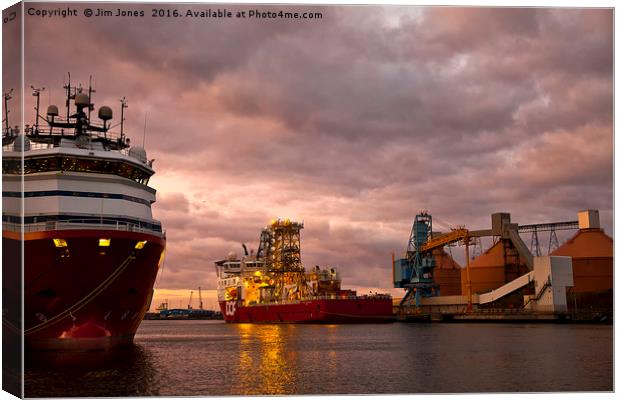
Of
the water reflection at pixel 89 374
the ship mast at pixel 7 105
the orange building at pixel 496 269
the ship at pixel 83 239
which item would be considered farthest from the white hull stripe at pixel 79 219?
the orange building at pixel 496 269

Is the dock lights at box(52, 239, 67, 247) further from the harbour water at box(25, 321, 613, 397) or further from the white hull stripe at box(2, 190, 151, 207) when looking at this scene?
the harbour water at box(25, 321, 613, 397)

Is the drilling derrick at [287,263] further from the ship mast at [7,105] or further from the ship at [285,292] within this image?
the ship mast at [7,105]

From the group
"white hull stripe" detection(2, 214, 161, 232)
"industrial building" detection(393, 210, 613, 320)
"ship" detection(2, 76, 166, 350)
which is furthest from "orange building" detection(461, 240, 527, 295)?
"white hull stripe" detection(2, 214, 161, 232)

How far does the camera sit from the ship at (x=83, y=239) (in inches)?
1030

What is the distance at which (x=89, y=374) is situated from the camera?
22.5 m

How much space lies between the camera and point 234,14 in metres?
17.9

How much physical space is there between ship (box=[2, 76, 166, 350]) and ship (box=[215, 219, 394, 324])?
4419 cm

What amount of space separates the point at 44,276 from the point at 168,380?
22.2 feet

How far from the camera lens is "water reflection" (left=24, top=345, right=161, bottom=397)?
1945 centimetres

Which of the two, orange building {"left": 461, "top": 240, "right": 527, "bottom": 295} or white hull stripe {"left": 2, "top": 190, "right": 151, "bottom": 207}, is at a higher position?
white hull stripe {"left": 2, "top": 190, "right": 151, "bottom": 207}

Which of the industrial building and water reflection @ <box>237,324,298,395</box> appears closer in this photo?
water reflection @ <box>237,324,298,395</box>

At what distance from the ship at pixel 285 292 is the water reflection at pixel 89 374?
47419 millimetres

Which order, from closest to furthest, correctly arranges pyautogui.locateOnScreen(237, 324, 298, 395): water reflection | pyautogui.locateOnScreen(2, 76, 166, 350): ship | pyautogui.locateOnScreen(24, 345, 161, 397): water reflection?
1. pyautogui.locateOnScreen(24, 345, 161, 397): water reflection
2. pyautogui.locateOnScreen(237, 324, 298, 395): water reflection
3. pyautogui.locateOnScreen(2, 76, 166, 350): ship

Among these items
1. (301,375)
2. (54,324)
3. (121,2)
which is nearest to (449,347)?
(301,375)
